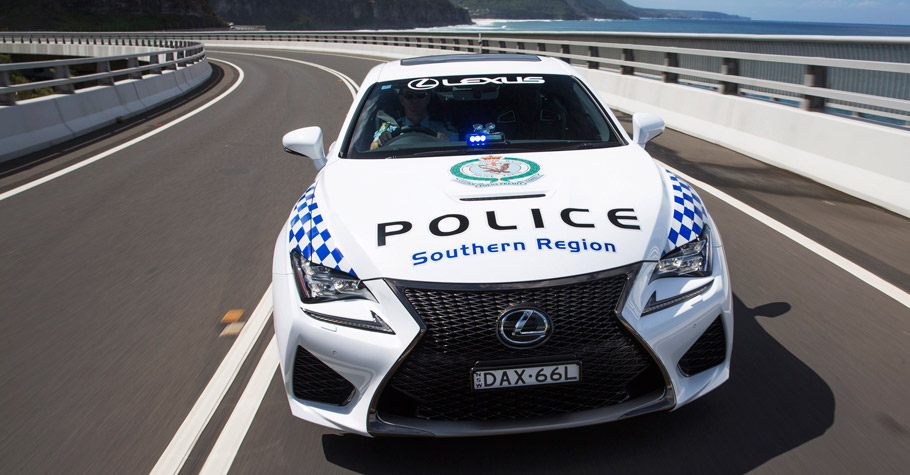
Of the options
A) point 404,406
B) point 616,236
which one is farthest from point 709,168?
point 404,406

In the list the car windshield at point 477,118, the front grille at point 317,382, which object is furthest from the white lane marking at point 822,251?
the front grille at point 317,382

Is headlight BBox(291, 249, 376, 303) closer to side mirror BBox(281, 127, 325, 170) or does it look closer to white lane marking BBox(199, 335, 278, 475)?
white lane marking BBox(199, 335, 278, 475)

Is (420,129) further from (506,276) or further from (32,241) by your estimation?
(32,241)

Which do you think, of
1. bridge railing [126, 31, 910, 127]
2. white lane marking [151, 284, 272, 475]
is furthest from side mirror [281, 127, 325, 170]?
bridge railing [126, 31, 910, 127]

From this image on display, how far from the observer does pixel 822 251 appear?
5793 mm

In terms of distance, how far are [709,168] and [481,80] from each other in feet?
16.4

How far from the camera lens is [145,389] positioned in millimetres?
3900

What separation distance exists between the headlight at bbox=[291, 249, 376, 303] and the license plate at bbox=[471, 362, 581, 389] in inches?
20.4

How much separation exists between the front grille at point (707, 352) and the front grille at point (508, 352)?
0.22 metres

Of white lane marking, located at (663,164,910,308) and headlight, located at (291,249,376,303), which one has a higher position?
headlight, located at (291,249,376,303)

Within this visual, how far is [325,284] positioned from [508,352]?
0.81m

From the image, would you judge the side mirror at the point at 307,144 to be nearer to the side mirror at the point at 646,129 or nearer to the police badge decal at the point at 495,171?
the police badge decal at the point at 495,171

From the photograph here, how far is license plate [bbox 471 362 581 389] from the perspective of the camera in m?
2.90

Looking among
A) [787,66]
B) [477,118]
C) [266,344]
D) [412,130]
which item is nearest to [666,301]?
[477,118]
